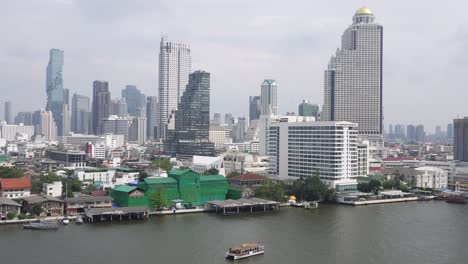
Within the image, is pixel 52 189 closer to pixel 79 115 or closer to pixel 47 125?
pixel 47 125

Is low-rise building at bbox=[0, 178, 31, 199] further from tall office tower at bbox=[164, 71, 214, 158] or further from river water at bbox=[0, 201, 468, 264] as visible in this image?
tall office tower at bbox=[164, 71, 214, 158]

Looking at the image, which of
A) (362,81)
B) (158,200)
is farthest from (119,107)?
(158,200)

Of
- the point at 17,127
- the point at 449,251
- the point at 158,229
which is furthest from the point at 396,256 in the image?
→ the point at 17,127

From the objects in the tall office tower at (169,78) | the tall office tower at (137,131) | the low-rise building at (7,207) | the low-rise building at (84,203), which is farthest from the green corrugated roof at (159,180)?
the tall office tower at (137,131)

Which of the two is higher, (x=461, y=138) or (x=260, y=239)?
(x=461, y=138)

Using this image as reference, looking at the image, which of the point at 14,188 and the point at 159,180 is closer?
the point at 14,188

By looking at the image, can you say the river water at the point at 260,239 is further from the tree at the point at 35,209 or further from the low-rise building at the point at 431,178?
the low-rise building at the point at 431,178
